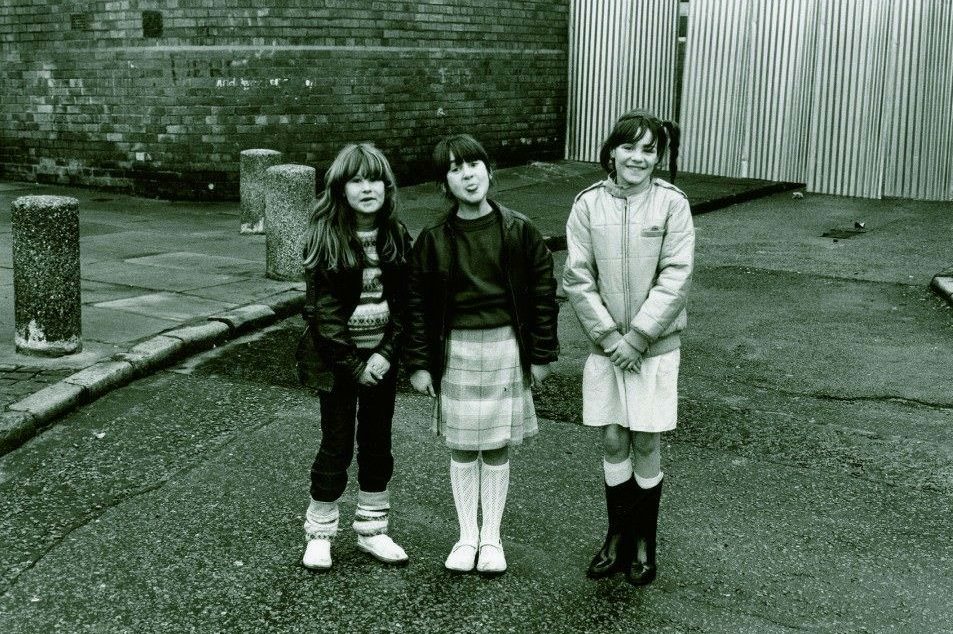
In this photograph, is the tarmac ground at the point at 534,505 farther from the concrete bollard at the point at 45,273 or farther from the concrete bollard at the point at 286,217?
the concrete bollard at the point at 286,217

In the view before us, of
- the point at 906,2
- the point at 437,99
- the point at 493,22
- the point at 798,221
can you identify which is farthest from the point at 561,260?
the point at 906,2

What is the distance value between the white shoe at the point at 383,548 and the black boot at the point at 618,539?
714 mm

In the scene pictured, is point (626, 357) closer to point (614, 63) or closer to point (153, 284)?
point (153, 284)

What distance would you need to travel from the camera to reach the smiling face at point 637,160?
3.97m

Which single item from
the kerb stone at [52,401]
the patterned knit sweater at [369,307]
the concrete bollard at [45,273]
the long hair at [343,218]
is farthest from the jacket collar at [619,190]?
the concrete bollard at [45,273]

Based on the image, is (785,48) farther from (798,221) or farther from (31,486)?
(31,486)

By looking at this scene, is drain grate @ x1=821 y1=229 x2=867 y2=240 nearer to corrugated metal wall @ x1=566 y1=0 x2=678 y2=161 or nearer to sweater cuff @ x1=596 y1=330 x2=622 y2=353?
corrugated metal wall @ x1=566 y1=0 x2=678 y2=161

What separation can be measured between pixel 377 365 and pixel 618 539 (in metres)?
1.11

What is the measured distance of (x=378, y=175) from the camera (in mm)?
4102

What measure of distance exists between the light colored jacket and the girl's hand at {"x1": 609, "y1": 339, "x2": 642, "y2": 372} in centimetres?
2

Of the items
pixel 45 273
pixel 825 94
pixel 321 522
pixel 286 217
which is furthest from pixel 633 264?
pixel 825 94

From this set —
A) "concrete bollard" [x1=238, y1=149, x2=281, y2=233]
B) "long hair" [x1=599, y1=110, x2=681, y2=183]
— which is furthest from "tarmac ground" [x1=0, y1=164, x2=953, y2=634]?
"concrete bollard" [x1=238, y1=149, x2=281, y2=233]

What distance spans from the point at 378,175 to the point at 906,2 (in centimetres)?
1191

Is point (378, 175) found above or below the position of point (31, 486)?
above
